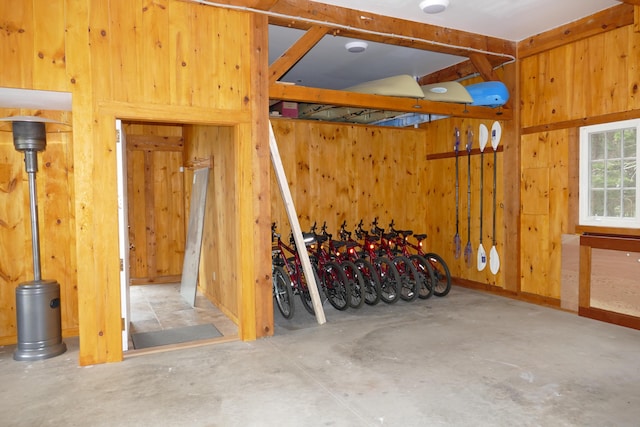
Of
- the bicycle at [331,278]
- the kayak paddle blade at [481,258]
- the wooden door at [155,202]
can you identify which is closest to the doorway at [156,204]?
the wooden door at [155,202]

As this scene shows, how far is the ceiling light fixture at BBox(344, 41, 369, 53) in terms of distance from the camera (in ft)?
17.4

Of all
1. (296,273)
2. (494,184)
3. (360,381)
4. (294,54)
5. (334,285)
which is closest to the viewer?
(360,381)

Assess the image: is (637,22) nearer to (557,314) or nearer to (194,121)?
(557,314)

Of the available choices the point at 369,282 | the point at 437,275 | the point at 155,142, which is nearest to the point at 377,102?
the point at 369,282

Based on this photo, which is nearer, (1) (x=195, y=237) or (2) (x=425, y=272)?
(2) (x=425, y=272)

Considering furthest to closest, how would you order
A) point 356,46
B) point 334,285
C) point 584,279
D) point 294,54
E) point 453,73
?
1. point 453,73
2. point 356,46
3. point 334,285
4. point 584,279
5. point 294,54

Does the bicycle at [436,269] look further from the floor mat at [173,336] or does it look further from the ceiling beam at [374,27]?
the floor mat at [173,336]

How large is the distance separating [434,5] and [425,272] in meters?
3.11

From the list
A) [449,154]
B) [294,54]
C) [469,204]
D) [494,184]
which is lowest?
[469,204]

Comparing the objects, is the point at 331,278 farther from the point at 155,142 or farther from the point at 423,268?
the point at 155,142

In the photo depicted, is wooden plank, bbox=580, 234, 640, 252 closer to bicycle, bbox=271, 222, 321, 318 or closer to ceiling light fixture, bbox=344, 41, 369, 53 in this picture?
bicycle, bbox=271, 222, 321, 318

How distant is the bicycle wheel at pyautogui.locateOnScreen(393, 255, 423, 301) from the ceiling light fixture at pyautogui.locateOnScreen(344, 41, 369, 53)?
260cm

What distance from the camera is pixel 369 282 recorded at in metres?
5.41

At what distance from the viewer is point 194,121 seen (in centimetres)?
383
